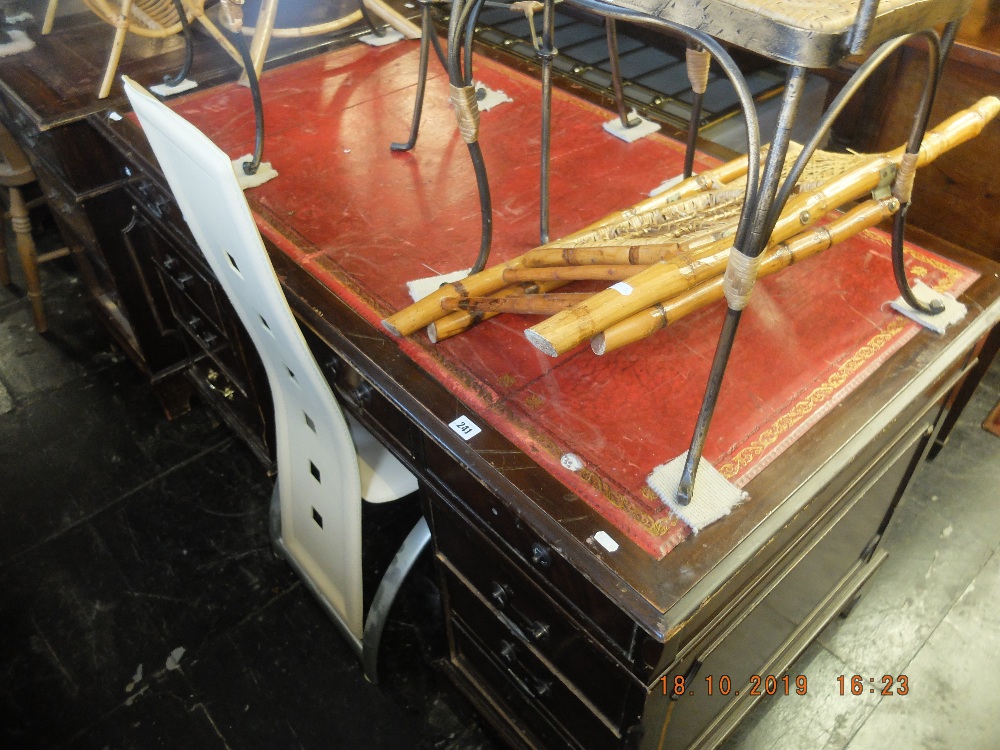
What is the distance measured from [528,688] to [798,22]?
3.73ft

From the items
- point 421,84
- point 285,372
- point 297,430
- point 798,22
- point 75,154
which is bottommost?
point 297,430

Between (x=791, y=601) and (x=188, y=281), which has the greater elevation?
(x=188, y=281)

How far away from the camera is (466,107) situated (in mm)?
1113

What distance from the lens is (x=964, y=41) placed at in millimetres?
1646

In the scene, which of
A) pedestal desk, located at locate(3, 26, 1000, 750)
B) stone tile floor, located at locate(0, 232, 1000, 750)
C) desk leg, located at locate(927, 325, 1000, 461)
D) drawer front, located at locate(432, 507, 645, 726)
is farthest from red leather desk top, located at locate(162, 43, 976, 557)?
stone tile floor, located at locate(0, 232, 1000, 750)

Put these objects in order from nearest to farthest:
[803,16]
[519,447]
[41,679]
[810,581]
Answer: [803,16] → [519,447] → [810,581] → [41,679]

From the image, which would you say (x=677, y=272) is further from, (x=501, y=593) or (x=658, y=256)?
(x=501, y=593)

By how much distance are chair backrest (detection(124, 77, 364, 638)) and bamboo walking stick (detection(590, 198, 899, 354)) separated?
0.49 m

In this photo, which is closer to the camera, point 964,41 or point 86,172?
point 964,41

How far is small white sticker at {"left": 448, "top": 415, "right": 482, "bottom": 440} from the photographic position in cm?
105

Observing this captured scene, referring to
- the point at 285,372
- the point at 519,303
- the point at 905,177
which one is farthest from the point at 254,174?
the point at 905,177

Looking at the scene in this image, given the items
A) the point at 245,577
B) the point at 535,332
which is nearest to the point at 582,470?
the point at 535,332

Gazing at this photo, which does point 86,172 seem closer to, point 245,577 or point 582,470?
Result: point 245,577

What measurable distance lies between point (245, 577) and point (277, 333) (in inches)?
41.0
